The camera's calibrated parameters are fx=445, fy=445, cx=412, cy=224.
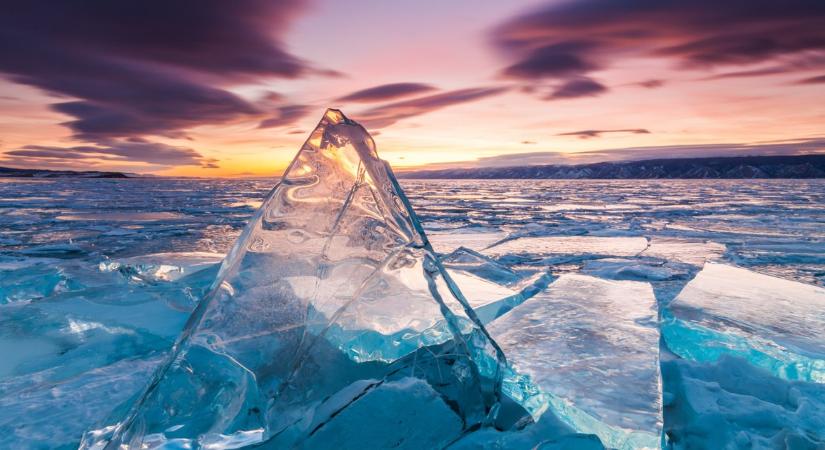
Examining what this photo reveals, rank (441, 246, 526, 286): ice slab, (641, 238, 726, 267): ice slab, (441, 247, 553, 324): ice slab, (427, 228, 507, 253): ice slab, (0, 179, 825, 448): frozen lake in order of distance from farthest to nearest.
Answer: (427, 228, 507, 253): ice slab → (641, 238, 726, 267): ice slab → (441, 246, 526, 286): ice slab → (441, 247, 553, 324): ice slab → (0, 179, 825, 448): frozen lake

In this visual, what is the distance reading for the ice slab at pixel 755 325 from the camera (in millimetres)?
1853

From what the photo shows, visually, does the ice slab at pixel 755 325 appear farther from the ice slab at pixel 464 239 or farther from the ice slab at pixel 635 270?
the ice slab at pixel 464 239

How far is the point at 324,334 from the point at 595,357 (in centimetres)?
103

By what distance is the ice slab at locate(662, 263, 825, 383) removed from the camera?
1853mm

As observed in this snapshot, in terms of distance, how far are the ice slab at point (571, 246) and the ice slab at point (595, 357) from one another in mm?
2497

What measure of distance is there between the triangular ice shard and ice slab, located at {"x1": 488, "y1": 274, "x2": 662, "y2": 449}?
0.23m

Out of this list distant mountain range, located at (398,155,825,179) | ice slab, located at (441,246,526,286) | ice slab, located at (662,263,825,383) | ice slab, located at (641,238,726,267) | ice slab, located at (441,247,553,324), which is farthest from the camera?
distant mountain range, located at (398,155,825,179)

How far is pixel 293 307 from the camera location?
5.08 feet

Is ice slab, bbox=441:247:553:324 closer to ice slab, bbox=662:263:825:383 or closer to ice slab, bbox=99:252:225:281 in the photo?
ice slab, bbox=662:263:825:383

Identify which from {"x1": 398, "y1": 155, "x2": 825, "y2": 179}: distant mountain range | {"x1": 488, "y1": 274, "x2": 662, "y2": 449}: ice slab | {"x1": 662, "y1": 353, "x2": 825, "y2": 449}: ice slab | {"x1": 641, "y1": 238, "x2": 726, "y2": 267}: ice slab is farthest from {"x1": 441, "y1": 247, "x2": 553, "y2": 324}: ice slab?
{"x1": 398, "y1": 155, "x2": 825, "y2": 179}: distant mountain range

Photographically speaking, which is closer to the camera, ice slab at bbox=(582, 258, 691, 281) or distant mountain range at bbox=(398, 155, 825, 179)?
ice slab at bbox=(582, 258, 691, 281)

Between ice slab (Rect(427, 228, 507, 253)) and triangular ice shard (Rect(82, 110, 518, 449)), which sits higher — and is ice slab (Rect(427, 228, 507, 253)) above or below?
below

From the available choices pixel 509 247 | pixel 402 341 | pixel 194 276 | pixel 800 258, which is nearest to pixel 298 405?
pixel 402 341

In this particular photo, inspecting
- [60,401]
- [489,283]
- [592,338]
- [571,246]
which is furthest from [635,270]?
[60,401]
